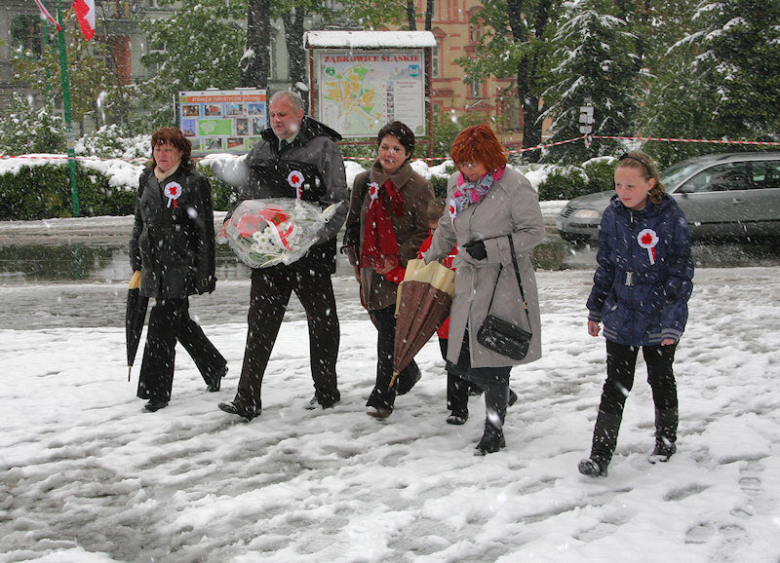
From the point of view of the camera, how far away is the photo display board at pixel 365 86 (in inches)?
740

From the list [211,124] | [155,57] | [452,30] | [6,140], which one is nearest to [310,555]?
[211,124]

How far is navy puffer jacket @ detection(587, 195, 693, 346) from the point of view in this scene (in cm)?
391

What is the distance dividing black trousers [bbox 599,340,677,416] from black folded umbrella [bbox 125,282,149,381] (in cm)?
298

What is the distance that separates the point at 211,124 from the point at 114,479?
17.3 metres

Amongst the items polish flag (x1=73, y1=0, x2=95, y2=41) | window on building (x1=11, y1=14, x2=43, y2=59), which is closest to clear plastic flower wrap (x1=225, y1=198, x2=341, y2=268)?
polish flag (x1=73, y1=0, x2=95, y2=41)

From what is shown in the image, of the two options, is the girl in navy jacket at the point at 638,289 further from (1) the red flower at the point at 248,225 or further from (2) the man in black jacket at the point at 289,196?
(1) the red flower at the point at 248,225

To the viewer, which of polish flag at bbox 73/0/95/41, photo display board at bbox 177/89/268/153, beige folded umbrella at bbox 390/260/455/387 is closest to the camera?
beige folded umbrella at bbox 390/260/455/387

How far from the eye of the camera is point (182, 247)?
5.18 metres

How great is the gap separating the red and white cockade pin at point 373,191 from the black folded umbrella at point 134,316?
5.34 ft

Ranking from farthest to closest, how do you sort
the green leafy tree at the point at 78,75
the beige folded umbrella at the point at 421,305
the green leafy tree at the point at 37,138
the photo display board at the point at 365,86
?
the green leafy tree at the point at 78,75, the green leafy tree at the point at 37,138, the photo display board at the point at 365,86, the beige folded umbrella at the point at 421,305

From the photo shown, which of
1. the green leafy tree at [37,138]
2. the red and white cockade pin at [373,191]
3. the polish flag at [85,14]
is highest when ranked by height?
the polish flag at [85,14]

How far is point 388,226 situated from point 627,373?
1697 mm

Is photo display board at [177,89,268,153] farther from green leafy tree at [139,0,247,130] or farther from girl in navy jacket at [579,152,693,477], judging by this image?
girl in navy jacket at [579,152,693,477]

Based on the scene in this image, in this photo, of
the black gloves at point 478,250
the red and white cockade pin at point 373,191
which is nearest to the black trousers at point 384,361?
the red and white cockade pin at point 373,191
